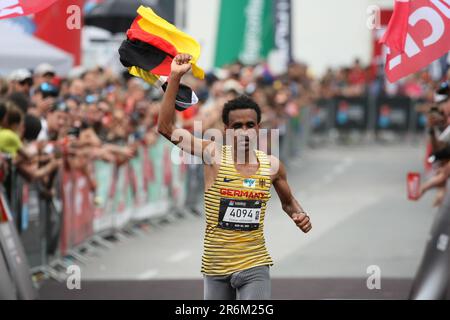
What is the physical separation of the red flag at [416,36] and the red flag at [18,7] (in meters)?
2.51

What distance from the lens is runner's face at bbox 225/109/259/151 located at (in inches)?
326

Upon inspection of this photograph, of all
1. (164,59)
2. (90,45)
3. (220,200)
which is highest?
(90,45)

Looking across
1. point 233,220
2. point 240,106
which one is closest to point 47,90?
point 240,106

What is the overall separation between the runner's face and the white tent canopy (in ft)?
29.5

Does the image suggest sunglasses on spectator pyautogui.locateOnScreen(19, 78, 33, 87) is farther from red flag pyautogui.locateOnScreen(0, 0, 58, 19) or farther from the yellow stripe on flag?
the yellow stripe on flag

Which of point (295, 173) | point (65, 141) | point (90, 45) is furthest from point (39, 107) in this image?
point (295, 173)

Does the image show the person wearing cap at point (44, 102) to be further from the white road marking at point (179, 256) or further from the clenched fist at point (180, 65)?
the clenched fist at point (180, 65)

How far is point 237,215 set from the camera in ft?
27.0

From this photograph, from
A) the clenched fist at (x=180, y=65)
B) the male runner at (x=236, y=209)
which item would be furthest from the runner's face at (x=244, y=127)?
the clenched fist at (x=180, y=65)

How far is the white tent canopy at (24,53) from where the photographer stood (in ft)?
56.0

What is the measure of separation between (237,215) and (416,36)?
8.28 feet

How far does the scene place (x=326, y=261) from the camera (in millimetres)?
16031

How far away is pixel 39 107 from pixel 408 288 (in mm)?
4583
